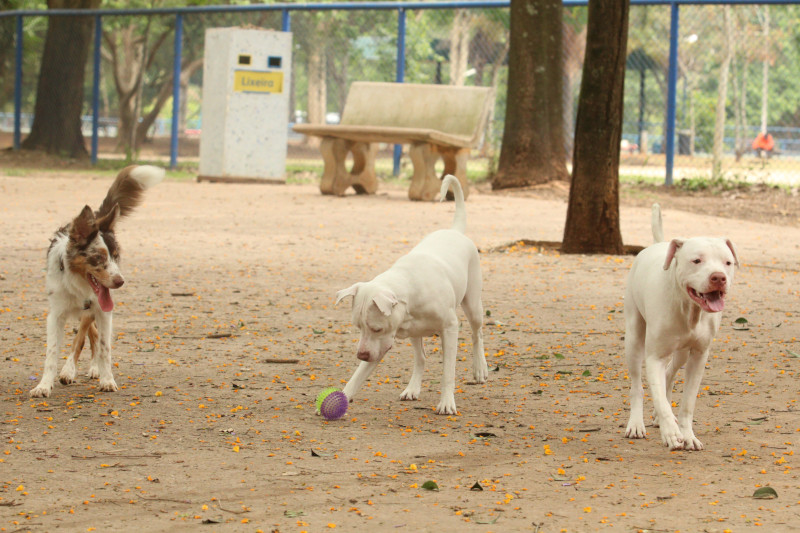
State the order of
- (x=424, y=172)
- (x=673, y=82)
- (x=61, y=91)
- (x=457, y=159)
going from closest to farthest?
(x=424, y=172)
(x=457, y=159)
(x=673, y=82)
(x=61, y=91)

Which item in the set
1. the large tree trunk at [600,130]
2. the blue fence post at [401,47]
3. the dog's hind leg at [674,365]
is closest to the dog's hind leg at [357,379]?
the dog's hind leg at [674,365]

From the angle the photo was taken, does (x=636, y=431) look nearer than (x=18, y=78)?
Yes

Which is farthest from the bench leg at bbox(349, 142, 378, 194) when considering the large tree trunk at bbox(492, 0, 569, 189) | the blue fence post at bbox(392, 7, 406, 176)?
the blue fence post at bbox(392, 7, 406, 176)

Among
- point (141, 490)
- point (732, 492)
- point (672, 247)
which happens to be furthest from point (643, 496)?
point (141, 490)

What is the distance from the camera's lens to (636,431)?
483 cm

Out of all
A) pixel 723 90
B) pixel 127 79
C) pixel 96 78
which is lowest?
pixel 96 78

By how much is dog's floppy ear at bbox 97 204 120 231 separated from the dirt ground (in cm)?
82

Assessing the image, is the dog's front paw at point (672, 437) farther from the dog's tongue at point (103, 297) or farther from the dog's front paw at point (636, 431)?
the dog's tongue at point (103, 297)

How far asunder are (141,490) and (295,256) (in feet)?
21.9

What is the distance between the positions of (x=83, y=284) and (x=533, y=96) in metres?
12.4

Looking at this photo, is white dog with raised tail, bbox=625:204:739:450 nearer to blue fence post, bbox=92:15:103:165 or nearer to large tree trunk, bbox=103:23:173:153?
blue fence post, bbox=92:15:103:165

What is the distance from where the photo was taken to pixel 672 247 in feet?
15.0

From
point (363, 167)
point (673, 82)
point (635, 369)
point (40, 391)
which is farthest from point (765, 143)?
point (40, 391)

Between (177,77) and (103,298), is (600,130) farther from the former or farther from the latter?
(177,77)
